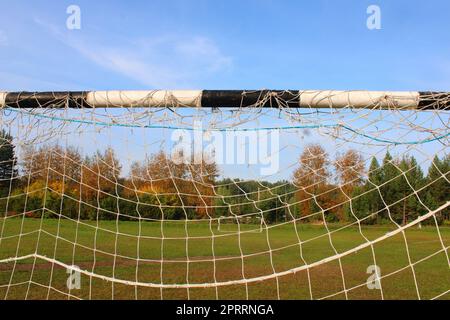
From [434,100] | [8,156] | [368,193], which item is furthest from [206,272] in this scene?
[434,100]

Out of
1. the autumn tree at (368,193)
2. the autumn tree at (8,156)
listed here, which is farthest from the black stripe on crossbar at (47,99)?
the autumn tree at (368,193)

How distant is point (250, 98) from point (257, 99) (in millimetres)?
58

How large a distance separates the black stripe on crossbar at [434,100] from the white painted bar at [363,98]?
0.04 meters

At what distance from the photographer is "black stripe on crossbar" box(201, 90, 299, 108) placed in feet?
10.7

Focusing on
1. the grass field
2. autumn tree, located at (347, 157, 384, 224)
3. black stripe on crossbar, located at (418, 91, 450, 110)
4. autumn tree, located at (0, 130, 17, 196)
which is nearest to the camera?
black stripe on crossbar, located at (418, 91, 450, 110)

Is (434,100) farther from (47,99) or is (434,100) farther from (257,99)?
(47,99)

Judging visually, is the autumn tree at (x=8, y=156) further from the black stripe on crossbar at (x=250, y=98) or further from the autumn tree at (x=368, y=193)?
the autumn tree at (x=368, y=193)

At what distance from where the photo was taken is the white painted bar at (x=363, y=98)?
3176mm

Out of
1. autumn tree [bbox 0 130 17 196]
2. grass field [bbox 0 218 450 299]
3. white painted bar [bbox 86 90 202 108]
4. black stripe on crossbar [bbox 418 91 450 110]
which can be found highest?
white painted bar [bbox 86 90 202 108]

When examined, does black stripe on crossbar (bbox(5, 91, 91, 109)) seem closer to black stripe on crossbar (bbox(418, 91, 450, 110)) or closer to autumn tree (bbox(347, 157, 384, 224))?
autumn tree (bbox(347, 157, 384, 224))

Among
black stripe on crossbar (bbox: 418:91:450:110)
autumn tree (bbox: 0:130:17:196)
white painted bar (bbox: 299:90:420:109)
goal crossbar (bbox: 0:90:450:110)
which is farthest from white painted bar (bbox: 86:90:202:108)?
black stripe on crossbar (bbox: 418:91:450:110)

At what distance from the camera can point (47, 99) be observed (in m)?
3.57
